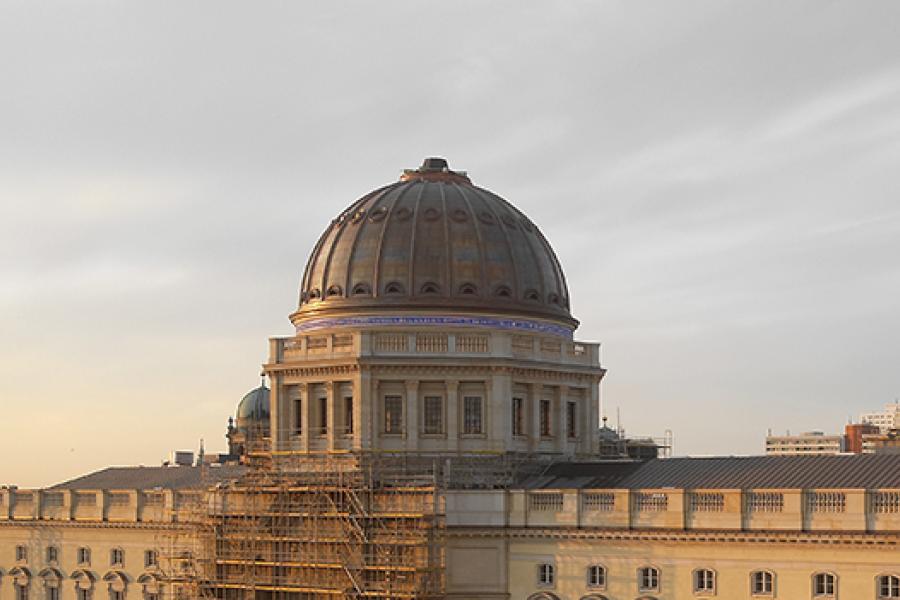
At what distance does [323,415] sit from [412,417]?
687cm

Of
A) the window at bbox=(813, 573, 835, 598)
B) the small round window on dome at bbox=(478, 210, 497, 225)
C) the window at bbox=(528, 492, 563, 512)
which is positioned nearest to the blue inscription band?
the small round window on dome at bbox=(478, 210, 497, 225)

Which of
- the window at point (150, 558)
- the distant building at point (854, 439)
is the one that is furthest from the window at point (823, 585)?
the distant building at point (854, 439)

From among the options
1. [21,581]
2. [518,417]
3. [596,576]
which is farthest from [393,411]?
[21,581]

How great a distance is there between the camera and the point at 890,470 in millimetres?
82812

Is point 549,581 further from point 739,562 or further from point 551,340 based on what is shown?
point 551,340

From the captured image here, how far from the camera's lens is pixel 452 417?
99.2m

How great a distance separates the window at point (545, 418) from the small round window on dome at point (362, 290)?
42.8 feet

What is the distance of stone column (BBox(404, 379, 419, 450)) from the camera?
99000 millimetres

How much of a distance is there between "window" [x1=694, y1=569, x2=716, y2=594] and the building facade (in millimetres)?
101

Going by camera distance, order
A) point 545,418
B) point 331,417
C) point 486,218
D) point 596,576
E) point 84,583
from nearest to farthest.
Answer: point 596,576
point 331,417
point 545,418
point 486,218
point 84,583

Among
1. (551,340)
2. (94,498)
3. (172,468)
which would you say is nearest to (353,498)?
(551,340)

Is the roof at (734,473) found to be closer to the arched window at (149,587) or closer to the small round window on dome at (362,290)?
the small round window on dome at (362,290)

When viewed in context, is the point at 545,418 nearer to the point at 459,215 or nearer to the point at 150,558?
the point at 459,215

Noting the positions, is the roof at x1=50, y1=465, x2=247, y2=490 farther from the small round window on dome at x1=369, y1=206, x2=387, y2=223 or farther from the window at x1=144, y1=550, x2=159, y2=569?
the small round window on dome at x1=369, y1=206, x2=387, y2=223
